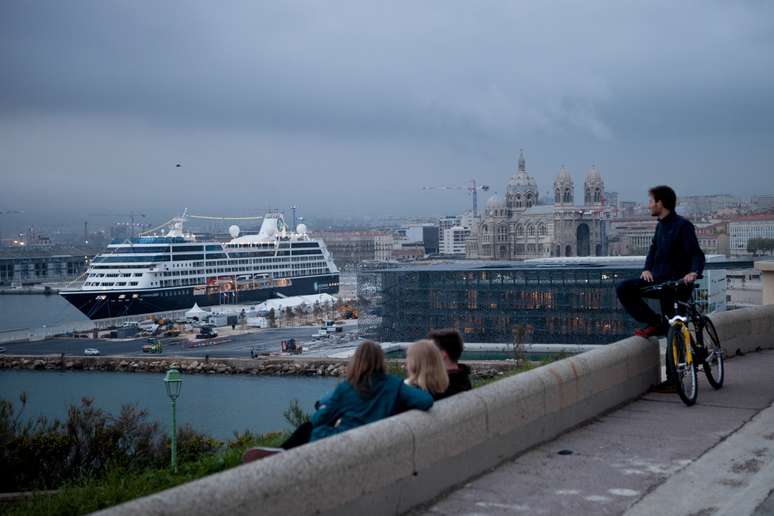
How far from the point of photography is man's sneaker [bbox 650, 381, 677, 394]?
466cm

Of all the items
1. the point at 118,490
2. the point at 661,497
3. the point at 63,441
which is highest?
the point at 661,497

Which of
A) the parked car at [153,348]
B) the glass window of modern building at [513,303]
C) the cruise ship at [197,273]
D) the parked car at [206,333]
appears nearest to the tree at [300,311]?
the parked car at [206,333]

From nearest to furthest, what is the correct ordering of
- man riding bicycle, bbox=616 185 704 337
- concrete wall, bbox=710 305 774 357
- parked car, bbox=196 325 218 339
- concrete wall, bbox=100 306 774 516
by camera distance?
concrete wall, bbox=100 306 774 516, man riding bicycle, bbox=616 185 704 337, concrete wall, bbox=710 305 774 357, parked car, bbox=196 325 218 339

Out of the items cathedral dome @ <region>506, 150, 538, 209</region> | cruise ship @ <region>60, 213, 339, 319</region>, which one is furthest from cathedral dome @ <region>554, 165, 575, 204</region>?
cruise ship @ <region>60, 213, 339, 319</region>

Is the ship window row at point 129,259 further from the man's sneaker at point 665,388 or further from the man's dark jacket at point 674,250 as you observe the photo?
the man's dark jacket at point 674,250

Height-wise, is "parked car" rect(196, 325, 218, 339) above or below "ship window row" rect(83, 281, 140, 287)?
below

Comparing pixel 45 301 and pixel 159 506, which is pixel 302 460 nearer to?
pixel 159 506

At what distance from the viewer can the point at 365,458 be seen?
8.96ft

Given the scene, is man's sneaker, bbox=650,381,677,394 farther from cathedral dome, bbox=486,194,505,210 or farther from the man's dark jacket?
cathedral dome, bbox=486,194,505,210

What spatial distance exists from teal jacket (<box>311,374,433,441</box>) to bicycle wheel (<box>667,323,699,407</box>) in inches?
64.4

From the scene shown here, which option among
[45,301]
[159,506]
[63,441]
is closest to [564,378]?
[159,506]

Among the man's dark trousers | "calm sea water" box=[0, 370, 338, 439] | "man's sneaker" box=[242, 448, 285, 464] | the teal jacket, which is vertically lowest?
"calm sea water" box=[0, 370, 338, 439]

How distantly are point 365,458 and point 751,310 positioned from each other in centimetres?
433

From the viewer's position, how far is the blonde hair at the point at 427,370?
Result: 10.9ft
